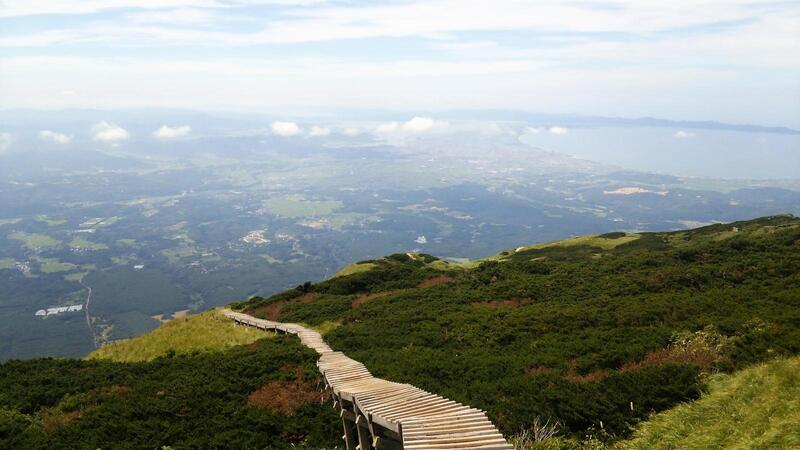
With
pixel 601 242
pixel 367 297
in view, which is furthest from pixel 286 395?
pixel 601 242

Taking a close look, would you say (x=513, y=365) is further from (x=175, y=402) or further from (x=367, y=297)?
(x=367, y=297)

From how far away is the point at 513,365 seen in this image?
21719 mm

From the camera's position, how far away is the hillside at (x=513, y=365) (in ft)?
51.9

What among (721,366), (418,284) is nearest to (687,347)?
(721,366)

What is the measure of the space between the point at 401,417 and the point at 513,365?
29.8ft

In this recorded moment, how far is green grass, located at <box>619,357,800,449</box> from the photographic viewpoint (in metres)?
11.8

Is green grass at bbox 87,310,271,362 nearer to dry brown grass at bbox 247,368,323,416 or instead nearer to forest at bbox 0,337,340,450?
forest at bbox 0,337,340,450

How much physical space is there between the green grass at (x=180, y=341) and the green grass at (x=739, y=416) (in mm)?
25902

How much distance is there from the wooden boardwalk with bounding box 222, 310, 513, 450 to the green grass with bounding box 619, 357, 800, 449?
454 centimetres

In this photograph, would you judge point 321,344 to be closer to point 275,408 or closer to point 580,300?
point 275,408

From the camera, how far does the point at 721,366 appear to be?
17531mm

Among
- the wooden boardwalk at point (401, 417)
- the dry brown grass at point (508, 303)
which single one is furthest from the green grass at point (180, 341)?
the dry brown grass at point (508, 303)

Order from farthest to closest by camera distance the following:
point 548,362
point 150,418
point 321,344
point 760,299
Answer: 1. point 321,344
2. point 760,299
3. point 548,362
4. point 150,418

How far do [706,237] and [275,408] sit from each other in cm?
4812
